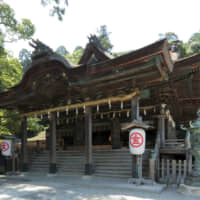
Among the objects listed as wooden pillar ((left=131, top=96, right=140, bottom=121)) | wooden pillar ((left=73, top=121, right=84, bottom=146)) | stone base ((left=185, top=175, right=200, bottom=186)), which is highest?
wooden pillar ((left=131, top=96, right=140, bottom=121))

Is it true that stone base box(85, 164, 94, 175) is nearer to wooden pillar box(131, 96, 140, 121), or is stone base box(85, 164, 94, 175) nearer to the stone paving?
the stone paving

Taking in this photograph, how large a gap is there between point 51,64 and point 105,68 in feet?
11.3

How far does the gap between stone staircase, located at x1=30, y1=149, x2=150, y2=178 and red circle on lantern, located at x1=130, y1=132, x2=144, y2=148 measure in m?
1.93

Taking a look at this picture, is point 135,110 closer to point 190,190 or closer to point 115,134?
point 190,190

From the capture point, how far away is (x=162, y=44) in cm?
762

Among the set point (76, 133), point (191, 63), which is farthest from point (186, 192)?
point (76, 133)

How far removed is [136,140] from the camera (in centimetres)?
803

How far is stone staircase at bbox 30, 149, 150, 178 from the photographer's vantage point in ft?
32.0

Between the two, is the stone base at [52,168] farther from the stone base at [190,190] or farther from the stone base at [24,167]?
the stone base at [190,190]

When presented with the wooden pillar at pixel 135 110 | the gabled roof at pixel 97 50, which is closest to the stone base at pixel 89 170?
the wooden pillar at pixel 135 110

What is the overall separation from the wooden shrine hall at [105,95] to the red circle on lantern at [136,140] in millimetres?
676

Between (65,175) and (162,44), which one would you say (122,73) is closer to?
(162,44)

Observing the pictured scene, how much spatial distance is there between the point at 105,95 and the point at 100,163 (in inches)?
140

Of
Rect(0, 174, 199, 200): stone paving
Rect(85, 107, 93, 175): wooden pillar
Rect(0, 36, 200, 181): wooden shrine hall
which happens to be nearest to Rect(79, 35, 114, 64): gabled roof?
Rect(0, 36, 200, 181): wooden shrine hall
